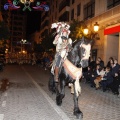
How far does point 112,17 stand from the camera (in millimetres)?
23859

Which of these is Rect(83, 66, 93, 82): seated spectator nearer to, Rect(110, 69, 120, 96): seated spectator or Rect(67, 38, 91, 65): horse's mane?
Rect(110, 69, 120, 96): seated spectator

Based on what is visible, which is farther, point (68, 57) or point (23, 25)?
point (23, 25)

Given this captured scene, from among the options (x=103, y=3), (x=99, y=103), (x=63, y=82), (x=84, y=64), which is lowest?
(x=99, y=103)

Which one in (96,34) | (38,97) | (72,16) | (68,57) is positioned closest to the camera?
A: (68,57)

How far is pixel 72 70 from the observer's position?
8.78m

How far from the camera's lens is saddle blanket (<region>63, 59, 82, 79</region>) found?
865 cm

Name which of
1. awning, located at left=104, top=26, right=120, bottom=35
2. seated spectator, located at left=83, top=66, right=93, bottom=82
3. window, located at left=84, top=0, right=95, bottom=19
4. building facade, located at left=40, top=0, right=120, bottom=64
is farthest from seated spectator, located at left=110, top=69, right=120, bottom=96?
window, located at left=84, top=0, right=95, bottom=19

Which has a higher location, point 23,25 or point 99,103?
point 23,25

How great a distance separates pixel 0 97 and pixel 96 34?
1658 cm

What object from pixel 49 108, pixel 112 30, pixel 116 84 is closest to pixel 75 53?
pixel 49 108

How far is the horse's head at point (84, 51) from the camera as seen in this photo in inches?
324

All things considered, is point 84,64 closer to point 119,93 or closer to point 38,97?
point 38,97

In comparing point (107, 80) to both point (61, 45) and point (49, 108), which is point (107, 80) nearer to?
point (61, 45)

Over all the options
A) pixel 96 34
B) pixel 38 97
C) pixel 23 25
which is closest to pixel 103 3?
pixel 96 34
